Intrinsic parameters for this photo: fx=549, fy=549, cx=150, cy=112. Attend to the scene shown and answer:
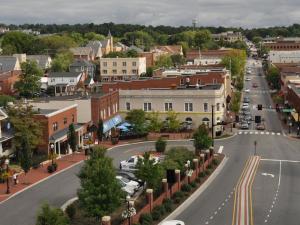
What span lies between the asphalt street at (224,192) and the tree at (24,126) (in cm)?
542

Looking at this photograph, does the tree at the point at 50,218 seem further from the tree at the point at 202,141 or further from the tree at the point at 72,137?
the tree at the point at 202,141

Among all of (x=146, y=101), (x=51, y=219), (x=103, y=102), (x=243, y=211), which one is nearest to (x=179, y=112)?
(x=146, y=101)

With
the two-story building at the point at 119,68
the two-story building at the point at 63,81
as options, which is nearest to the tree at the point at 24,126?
the two-story building at the point at 63,81

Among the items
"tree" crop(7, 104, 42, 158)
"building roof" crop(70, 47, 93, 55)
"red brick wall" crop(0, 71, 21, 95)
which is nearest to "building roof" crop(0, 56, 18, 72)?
"red brick wall" crop(0, 71, 21, 95)

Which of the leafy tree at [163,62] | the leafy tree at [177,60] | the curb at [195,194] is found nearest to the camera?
the curb at [195,194]

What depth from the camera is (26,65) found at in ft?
373

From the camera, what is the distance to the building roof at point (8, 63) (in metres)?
131

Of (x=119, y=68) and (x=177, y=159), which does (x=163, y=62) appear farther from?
(x=177, y=159)

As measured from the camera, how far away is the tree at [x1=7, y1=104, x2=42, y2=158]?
5638 centimetres

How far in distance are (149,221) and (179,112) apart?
46.1 m

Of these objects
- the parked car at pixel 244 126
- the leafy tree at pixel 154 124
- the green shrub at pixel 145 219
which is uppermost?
the leafy tree at pixel 154 124

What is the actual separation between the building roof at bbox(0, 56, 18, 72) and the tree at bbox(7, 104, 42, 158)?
75.3m

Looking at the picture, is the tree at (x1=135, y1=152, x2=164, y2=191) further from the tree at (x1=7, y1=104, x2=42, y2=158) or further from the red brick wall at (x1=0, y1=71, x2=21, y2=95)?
the red brick wall at (x1=0, y1=71, x2=21, y2=95)

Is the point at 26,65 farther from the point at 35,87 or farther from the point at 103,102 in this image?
the point at 103,102
